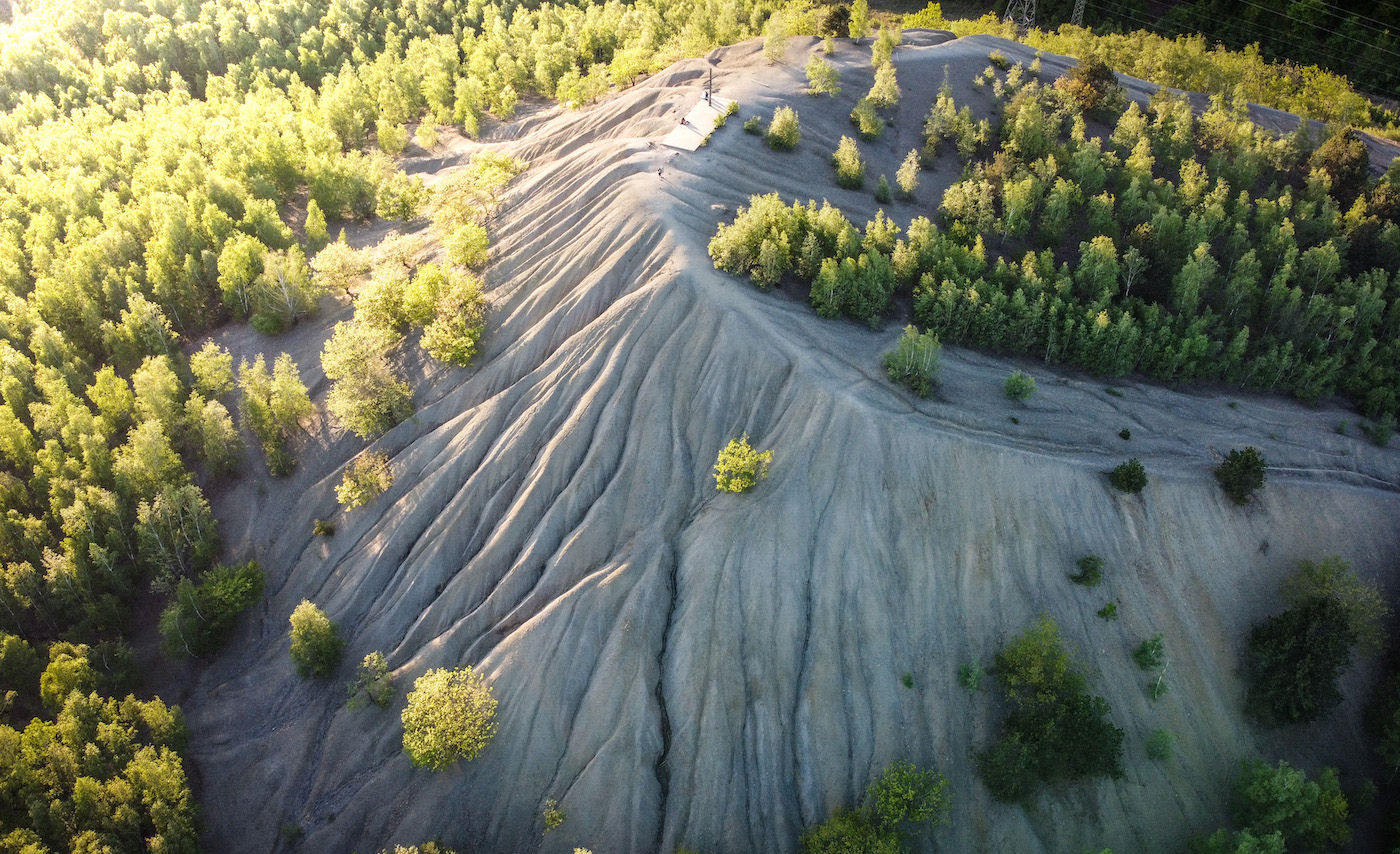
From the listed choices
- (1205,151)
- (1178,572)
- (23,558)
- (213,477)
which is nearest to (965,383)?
(1178,572)

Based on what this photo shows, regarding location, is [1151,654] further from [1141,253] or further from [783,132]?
[783,132]

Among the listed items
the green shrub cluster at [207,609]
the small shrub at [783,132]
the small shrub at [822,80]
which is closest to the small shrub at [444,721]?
the green shrub cluster at [207,609]

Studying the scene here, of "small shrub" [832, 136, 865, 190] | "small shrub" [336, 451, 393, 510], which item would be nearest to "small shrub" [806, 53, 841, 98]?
"small shrub" [832, 136, 865, 190]

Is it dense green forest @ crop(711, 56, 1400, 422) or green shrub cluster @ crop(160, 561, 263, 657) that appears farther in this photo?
dense green forest @ crop(711, 56, 1400, 422)

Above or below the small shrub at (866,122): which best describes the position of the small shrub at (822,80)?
above

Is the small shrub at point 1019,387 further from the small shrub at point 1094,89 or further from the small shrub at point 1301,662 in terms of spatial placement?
the small shrub at point 1094,89

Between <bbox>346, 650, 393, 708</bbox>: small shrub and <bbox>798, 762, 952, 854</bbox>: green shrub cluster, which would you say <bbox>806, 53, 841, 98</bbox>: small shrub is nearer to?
<bbox>798, 762, 952, 854</bbox>: green shrub cluster

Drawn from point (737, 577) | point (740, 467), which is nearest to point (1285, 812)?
point (737, 577)
